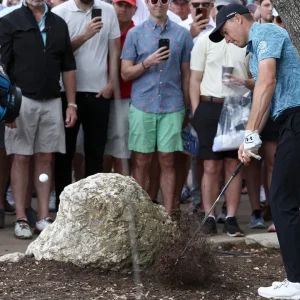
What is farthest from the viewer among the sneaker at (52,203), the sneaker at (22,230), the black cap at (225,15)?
the sneaker at (52,203)

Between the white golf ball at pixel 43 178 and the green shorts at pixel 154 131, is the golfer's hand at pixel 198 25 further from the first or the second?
the white golf ball at pixel 43 178

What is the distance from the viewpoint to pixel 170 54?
8.86 meters

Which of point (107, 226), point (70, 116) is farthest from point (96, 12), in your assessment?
point (107, 226)

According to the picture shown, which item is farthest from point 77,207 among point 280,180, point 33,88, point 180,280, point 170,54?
point 170,54

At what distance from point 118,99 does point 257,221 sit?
1.90 meters

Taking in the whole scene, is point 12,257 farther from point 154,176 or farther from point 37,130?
point 154,176

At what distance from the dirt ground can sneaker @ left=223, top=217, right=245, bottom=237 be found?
1.32 metres

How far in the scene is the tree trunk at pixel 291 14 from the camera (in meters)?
5.08

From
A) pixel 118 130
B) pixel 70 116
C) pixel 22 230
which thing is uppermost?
pixel 70 116

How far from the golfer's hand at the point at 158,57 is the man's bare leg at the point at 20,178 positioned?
1.49m

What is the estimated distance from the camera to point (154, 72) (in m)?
8.87

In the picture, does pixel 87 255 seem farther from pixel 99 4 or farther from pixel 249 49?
pixel 99 4

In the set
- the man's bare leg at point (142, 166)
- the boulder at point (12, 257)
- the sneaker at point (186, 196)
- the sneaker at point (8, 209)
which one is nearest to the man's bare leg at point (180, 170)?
the man's bare leg at point (142, 166)

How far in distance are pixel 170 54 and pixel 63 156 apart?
1.53 meters
